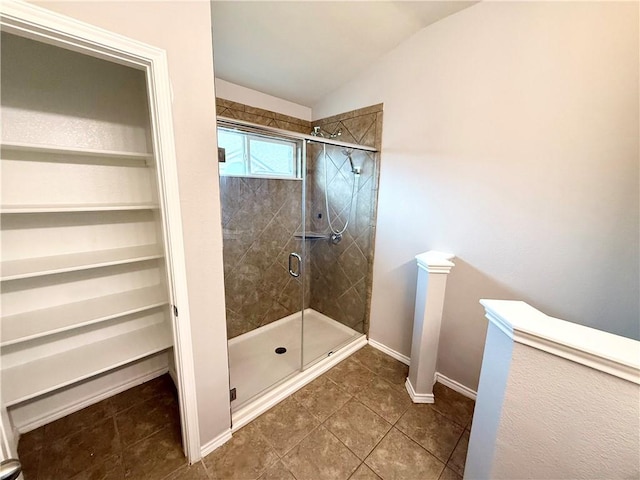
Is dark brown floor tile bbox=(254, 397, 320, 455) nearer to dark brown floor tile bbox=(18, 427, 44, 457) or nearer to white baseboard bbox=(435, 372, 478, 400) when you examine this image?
white baseboard bbox=(435, 372, 478, 400)

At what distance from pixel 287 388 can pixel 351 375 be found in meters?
0.56

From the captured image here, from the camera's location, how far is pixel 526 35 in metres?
1.42

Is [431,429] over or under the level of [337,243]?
under

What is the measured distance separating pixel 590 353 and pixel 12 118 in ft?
8.92

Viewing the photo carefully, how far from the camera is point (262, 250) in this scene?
2609mm

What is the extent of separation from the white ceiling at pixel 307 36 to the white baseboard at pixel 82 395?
2.49 m

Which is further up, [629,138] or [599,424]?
[629,138]

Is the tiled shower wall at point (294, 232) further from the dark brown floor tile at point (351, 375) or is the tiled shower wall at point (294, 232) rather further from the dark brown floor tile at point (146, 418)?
the dark brown floor tile at point (146, 418)

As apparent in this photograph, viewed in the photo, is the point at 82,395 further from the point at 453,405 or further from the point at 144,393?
the point at 453,405

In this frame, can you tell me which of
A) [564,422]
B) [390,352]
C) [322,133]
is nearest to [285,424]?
[390,352]

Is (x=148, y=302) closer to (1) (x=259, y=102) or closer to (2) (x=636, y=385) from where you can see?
(1) (x=259, y=102)

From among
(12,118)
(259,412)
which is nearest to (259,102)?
(12,118)

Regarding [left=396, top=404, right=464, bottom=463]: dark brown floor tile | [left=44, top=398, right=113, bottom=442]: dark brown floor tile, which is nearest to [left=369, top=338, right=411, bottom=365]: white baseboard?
[left=396, top=404, right=464, bottom=463]: dark brown floor tile

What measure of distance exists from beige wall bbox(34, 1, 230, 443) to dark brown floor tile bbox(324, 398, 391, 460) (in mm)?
722
